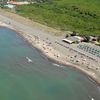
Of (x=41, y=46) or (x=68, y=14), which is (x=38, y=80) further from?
(x=68, y=14)

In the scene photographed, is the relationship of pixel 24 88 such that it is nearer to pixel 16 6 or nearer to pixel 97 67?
pixel 97 67

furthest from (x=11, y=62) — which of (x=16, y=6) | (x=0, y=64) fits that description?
(x=16, y=6)

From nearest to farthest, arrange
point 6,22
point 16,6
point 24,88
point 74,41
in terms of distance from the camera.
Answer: point 24,88
point 74,41
point 6,22
point 16,6

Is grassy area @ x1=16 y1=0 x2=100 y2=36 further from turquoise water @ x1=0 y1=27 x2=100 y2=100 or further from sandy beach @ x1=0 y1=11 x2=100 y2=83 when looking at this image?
turquoise water @ x1=0 y1=27 x2=100 y2=100

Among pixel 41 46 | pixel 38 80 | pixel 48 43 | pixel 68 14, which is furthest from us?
pixel 68 14

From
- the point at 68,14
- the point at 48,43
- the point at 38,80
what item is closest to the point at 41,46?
the point at 48,43

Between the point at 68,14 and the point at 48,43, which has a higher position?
the point at 68,14
